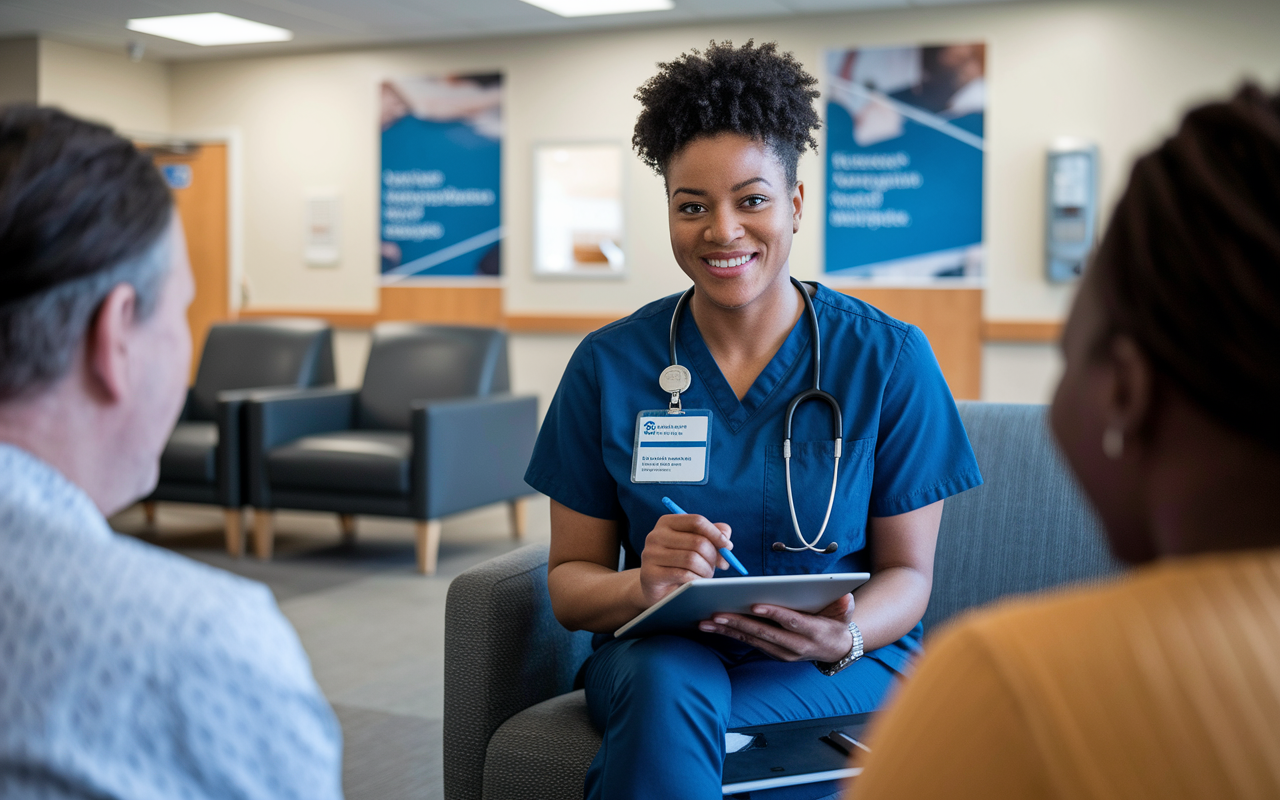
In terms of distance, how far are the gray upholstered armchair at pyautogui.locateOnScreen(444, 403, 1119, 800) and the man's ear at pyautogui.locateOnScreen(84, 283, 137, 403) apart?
101 centimetres

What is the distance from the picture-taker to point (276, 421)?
193 inches

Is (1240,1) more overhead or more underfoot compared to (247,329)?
more overhead

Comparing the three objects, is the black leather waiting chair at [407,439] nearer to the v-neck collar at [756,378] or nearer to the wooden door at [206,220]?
the v-neck collar at [756,378]

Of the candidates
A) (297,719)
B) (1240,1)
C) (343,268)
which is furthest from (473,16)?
(297,719)

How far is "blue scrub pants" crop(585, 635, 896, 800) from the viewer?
135cm

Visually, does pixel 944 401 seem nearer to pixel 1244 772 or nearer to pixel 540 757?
pixel 540 757

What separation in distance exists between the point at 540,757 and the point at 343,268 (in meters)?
6.61

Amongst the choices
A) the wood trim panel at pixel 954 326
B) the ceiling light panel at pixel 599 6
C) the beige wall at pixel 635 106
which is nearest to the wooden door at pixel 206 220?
the beige wall at pixel 635 106


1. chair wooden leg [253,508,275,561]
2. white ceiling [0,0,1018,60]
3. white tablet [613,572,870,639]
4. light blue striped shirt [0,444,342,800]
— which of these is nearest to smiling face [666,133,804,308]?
white tablet [613,572,870,639]

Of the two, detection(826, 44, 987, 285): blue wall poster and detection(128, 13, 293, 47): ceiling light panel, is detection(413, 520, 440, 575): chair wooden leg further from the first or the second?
detection(128, 13, 293, 47): ceiling light panel

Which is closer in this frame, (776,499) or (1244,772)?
(1244,772)

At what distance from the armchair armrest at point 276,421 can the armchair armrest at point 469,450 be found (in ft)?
1.70

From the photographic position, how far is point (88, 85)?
781cm

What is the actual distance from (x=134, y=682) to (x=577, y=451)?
118 centimetres
